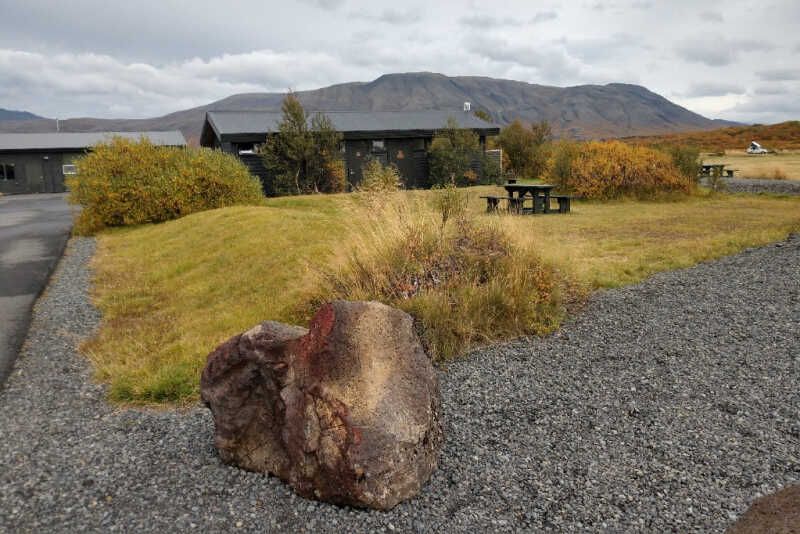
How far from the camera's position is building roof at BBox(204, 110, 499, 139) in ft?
87.2

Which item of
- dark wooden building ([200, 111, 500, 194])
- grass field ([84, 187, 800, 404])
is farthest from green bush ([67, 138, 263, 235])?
dark wooden building ([200, 111, 500, 194])

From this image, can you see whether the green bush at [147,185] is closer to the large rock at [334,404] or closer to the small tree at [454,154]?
the small tree at [454,154]

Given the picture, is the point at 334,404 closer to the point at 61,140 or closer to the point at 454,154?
the point at 454,154

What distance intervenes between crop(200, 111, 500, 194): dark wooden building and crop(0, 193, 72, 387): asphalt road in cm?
805

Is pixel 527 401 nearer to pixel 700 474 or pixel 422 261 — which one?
pixel 700 474

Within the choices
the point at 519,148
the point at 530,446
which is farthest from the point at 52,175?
the point at 530,446

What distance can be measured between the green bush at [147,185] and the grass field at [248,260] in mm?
875

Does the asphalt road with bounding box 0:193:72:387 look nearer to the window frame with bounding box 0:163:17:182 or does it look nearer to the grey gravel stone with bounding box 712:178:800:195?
the window frame with bounding box 0:163:17:182

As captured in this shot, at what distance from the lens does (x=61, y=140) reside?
39.0 metres

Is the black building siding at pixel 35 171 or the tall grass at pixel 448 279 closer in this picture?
the tall grass at pixel 448 279

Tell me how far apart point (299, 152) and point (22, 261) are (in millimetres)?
13805

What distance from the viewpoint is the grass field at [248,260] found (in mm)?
6203

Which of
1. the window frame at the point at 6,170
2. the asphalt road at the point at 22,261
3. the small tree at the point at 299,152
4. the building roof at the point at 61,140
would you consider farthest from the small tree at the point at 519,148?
the window frame at the point at 6,170

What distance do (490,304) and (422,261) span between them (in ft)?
3.24
